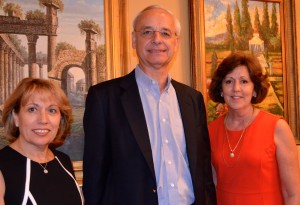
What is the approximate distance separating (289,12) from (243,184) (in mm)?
1671

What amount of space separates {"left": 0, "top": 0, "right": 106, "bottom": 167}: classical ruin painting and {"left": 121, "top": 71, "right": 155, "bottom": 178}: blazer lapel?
0.54 metres

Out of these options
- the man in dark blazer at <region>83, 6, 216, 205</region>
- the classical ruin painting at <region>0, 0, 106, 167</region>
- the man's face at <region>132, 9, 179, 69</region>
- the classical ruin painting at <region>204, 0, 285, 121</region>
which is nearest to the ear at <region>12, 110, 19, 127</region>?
the man in dark blazer at <region>83, 6, 216, 205</region>

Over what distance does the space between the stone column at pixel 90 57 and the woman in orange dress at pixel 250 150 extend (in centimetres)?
81

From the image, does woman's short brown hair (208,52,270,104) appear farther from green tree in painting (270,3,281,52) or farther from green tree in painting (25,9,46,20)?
green tree in painting (25,9,46,20)

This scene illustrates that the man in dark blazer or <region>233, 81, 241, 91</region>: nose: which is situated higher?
<region>233, 81, 241, 91</region>: nose

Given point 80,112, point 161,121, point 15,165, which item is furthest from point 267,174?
point 15,165

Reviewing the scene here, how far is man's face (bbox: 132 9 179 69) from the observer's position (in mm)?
2041

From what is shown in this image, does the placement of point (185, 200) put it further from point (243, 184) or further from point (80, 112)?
point (80, 112)

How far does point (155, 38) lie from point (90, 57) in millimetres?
640

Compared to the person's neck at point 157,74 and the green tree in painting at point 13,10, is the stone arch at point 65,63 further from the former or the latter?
the person's neck at point 157,74

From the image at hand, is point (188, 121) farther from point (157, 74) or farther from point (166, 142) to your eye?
point (157, 74)

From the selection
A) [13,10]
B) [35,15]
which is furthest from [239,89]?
[13,10]

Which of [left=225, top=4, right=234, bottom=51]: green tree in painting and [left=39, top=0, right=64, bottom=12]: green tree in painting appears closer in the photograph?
[left=39, top=0, right=64, bottom=12]: green tree in painting

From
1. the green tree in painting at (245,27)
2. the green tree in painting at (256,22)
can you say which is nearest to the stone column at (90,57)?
the green tree in painting at (245,27)
